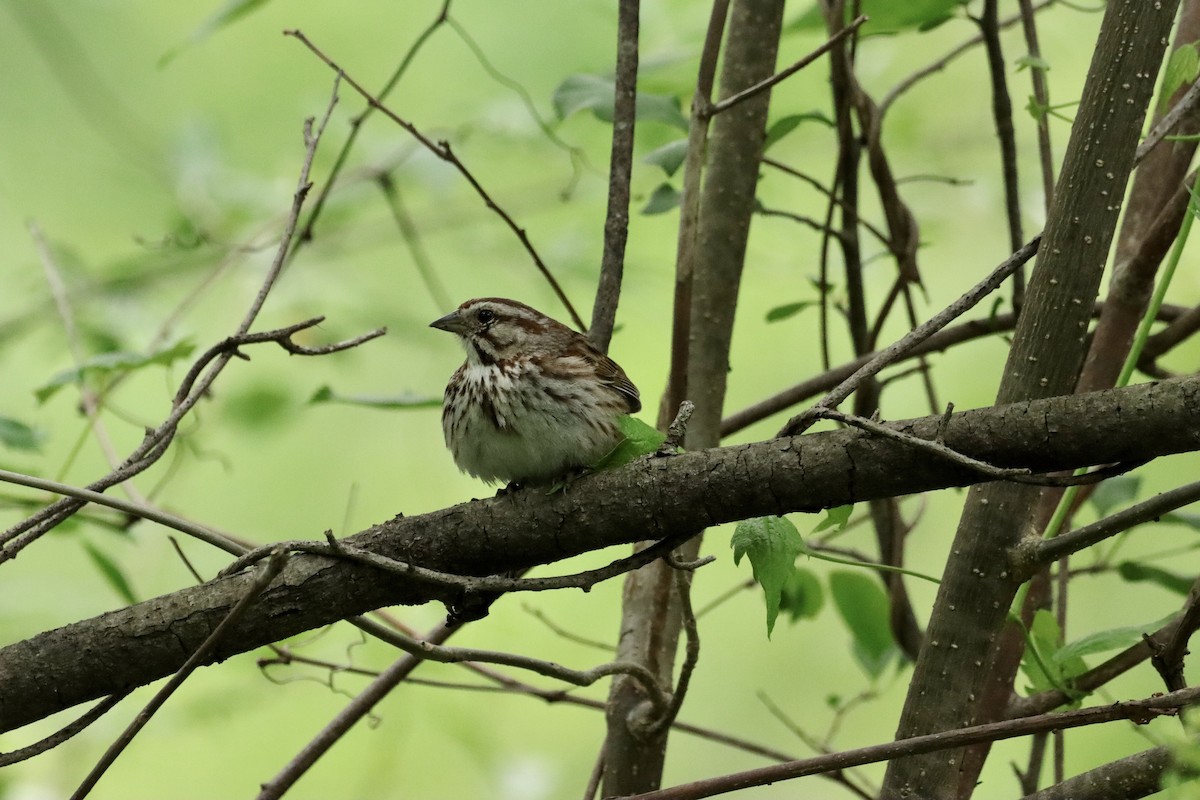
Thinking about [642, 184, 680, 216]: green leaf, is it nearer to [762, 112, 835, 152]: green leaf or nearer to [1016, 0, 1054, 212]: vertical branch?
[762, 112, 835, 152]: green leaf

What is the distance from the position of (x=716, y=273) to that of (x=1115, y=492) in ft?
3.54

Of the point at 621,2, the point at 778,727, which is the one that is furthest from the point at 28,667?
the point at 778,727

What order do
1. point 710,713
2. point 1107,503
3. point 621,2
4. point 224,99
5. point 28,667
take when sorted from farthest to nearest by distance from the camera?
point 224,99 → point 710,713 → point 1107,503 → point 621,2 → point 28,667

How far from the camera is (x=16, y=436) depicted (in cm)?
277

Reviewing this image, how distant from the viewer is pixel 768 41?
9.91 feet

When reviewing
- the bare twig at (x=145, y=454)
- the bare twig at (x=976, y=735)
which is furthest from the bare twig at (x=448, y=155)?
the bare twig at (x=976, y=735)

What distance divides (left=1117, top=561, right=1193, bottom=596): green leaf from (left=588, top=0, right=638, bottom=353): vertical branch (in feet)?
4.12

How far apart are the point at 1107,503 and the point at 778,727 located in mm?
4300

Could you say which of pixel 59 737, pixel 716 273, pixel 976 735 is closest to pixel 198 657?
pixel 59 737

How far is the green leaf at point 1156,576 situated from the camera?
8.73ft

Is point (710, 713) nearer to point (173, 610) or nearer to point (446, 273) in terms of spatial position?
point (446, 273)

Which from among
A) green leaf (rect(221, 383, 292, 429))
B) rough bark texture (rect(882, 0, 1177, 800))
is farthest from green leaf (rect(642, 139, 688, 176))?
green leaf (rect(221, 383, 292, 429))

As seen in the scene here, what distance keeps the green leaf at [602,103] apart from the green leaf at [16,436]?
1.41m

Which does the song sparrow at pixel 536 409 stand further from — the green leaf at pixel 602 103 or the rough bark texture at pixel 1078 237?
the rough bark texture at pixel 1078 237
